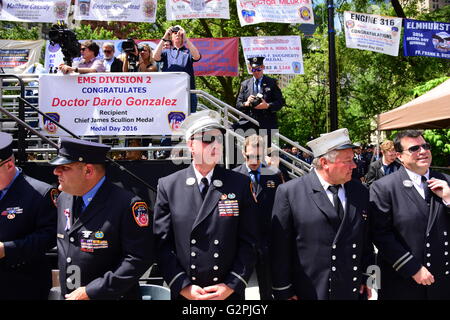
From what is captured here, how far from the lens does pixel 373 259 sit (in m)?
3.40

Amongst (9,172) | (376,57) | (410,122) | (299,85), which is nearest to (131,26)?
(299,85)

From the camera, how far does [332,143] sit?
330 centimetres

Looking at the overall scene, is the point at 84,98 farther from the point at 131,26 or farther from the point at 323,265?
the point at 131,26

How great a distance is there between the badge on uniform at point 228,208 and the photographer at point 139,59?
17.4ft

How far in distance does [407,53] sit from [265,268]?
490 inches

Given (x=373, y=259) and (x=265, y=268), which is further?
(x=265, y=268)

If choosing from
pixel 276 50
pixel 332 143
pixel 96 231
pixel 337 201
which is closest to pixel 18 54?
pixel 276 50

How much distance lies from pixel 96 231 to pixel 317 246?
1.58m

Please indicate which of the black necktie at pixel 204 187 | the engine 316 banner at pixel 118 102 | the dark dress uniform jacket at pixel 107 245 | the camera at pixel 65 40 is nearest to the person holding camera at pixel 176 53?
the engine 316 banner at pixel 118 102

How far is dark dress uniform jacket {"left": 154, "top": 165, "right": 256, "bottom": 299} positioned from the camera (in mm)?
3086

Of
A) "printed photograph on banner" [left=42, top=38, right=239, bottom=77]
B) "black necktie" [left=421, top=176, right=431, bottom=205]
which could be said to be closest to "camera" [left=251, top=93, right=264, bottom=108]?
"black necktie" [left=421, top=176, right=431, bottom=205]

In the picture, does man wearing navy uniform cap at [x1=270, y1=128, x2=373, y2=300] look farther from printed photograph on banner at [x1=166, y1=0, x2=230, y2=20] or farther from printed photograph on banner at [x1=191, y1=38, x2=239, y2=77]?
printed photograph on banner at [x1=191, y1=38, x2=239, y2=77]

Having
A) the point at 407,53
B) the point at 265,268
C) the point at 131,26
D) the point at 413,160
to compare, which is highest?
the point at 131,26

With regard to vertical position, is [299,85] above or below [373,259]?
above
